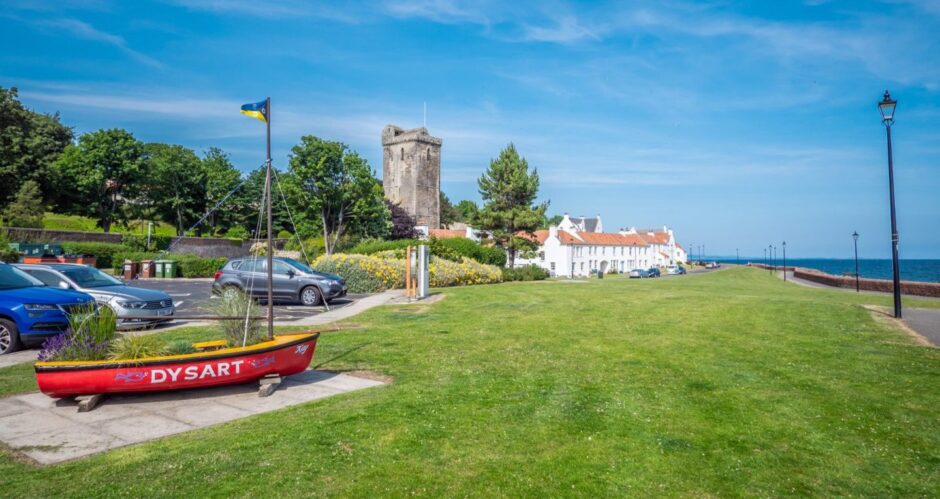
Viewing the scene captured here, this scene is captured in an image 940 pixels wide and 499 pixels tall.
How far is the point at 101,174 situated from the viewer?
49.0 meters

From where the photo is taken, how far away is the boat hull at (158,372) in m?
6.72

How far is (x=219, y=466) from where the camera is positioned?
4.94m

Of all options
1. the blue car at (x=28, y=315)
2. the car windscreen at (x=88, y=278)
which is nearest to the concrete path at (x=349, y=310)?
the car windscreen at (x=88, y=278)

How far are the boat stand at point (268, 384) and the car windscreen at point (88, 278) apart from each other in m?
8.59

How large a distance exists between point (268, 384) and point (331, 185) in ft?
143

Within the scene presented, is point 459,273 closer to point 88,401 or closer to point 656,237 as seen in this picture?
point 88,401

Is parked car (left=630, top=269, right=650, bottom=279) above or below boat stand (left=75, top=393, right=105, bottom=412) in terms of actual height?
above

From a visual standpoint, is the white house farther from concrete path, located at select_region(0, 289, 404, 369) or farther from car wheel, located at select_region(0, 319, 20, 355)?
car wheel, located at select_region(0, 319, 20, 355)

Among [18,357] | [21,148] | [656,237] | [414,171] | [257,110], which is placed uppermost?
[414,171]

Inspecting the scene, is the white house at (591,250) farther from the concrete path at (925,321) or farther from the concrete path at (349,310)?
the concrete path at (925,321)

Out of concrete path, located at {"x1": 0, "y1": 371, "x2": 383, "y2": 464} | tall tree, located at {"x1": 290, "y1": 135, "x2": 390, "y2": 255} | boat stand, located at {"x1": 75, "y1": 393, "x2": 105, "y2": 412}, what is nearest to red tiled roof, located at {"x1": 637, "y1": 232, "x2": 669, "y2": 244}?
tall tree, located at {"x1": 290, "y1": 135, "x2": 390, "y2": 255}

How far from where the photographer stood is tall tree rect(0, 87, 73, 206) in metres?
46.9

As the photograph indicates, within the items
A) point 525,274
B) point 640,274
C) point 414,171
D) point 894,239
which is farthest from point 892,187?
point 414,171

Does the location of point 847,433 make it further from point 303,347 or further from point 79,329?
point 79,329
